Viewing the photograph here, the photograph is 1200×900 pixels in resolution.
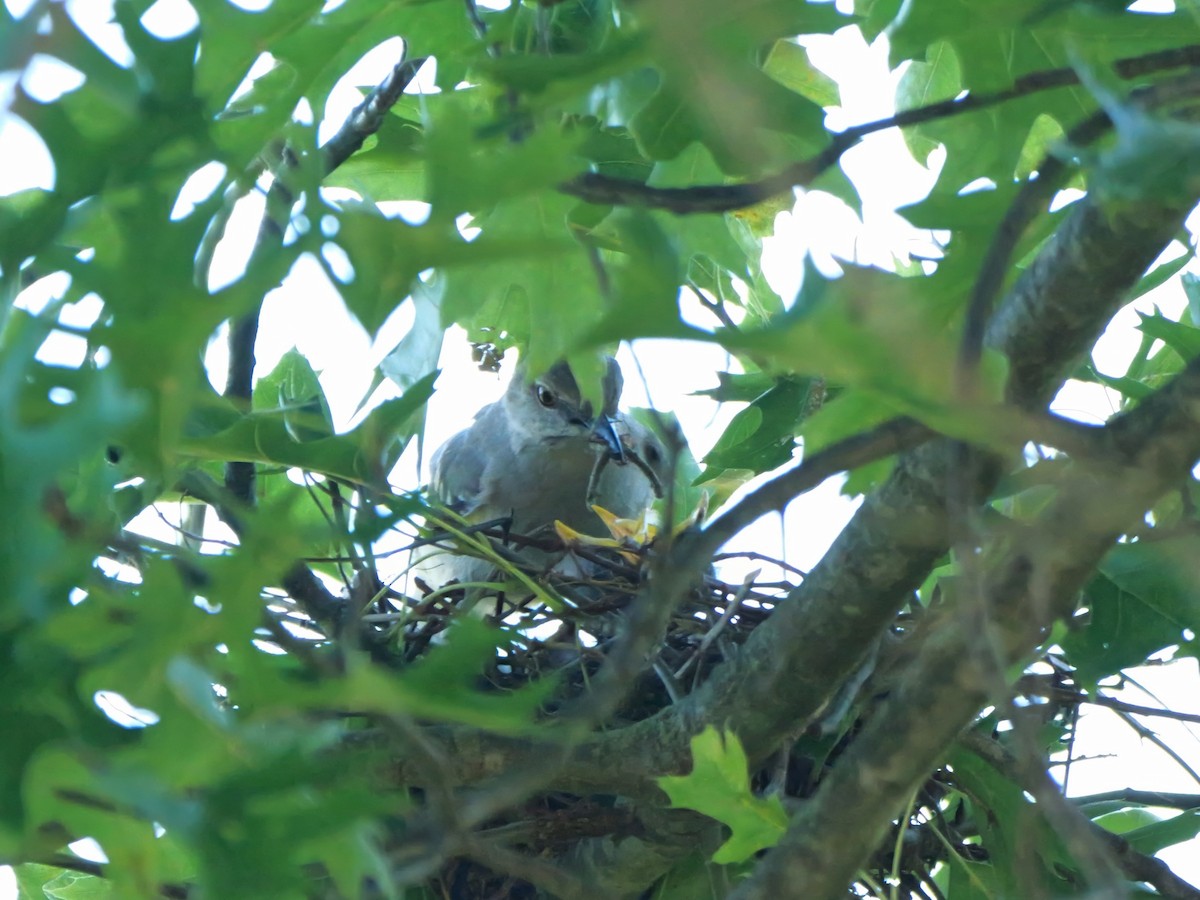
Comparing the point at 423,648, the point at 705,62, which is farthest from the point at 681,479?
the point at 705,62

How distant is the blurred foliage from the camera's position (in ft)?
3.24

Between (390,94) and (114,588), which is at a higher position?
(390,94)

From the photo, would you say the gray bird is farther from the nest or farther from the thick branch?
the thick branch

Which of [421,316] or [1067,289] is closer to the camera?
[1067,289]

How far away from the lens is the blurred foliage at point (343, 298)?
3.24 ft

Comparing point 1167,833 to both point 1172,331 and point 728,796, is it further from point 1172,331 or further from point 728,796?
point 728,796

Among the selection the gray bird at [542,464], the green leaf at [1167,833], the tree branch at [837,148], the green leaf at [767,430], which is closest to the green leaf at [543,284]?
the tree branch at [837,148]

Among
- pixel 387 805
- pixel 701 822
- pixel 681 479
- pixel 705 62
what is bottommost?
pixel 387 805

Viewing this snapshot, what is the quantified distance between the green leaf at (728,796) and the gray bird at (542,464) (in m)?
2.19

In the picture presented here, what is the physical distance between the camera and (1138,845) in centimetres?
243

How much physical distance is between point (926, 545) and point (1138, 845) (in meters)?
1.09

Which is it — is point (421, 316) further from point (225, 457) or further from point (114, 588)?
point (114, 588)

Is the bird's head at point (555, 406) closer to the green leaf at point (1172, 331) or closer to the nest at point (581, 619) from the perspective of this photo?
the nest at point (581, 619)

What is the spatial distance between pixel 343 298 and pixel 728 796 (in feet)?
2.89
